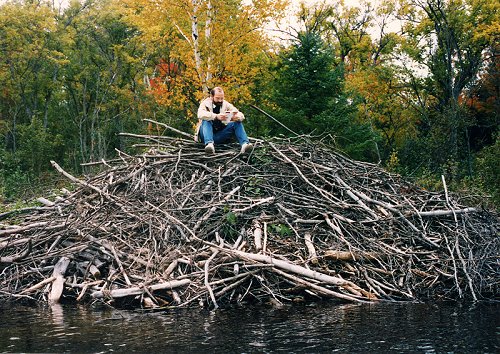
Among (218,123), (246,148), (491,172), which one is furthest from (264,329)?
(491,172)

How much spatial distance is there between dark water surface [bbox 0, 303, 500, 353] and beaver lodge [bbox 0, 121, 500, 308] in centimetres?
34

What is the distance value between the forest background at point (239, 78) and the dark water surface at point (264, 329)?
11125 mm

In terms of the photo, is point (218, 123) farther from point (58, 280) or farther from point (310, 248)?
point (58, 280)

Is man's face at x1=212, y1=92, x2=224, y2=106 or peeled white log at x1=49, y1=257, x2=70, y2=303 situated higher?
man's face at x1=212, y1=92, x2=224, y2=106

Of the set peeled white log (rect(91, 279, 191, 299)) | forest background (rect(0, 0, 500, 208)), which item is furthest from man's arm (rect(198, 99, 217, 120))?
forest background (rect(0, 0, 500, 208))

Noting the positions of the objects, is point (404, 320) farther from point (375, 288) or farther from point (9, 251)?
point (9, 251)

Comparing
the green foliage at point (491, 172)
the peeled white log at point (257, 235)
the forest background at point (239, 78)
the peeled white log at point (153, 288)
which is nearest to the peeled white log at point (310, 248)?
the peeled white log at point (257, 235)

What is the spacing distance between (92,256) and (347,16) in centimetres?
2980

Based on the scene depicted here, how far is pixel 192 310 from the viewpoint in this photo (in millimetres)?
5234

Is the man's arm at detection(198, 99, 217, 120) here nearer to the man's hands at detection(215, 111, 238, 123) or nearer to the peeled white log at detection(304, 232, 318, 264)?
the man's hands at detection(215, 111, 238, 123)

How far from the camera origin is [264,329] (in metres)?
4.47

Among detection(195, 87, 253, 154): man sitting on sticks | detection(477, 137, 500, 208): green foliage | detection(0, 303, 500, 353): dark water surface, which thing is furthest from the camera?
detection(477, 137, 500, 208): green foliage

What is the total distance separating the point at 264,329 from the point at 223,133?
3904 millimetres

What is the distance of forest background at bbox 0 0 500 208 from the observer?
682 inches
